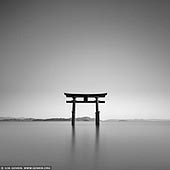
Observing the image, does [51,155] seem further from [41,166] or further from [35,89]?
[35,89]

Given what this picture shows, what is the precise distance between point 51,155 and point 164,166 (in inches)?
36.1

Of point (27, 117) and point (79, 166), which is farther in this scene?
point (27, 117)

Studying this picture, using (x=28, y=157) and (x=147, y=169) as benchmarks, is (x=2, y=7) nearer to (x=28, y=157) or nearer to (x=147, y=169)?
(x=28, y=157)

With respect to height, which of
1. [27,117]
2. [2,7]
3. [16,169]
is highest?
[2,7]

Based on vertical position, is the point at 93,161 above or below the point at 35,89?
below

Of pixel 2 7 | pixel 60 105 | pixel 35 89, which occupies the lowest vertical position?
pixel 60 105

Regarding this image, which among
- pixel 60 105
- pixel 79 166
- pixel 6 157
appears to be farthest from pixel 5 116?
pixel 79 166

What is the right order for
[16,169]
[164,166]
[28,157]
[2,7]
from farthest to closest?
[2,7] < [28,157] < [164,166] < [16,169]

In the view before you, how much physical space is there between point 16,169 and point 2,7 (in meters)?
8.12

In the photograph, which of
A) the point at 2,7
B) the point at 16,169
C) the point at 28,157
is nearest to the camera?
the point at 16,169

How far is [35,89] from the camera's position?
26.6 feet

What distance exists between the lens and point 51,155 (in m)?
1.70

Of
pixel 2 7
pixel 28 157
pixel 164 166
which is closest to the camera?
pixel 164 166

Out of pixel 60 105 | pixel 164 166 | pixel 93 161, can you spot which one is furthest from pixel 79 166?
pixel 60 105
